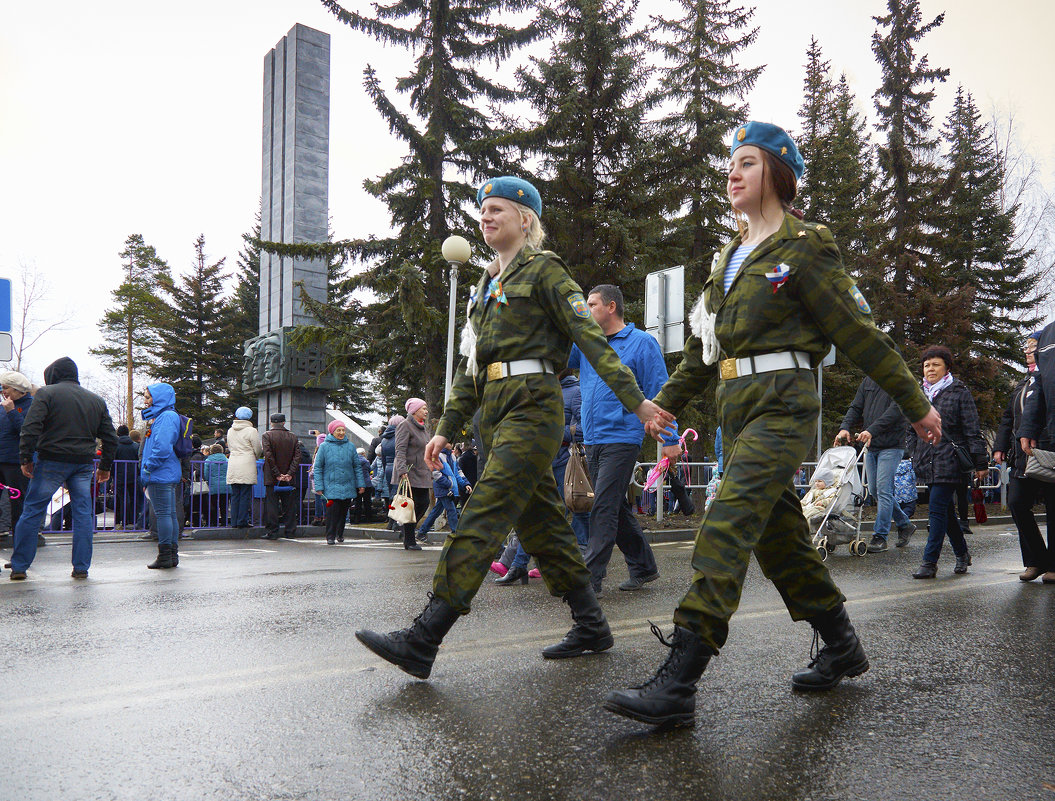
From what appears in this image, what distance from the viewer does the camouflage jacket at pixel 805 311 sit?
10.2 feet

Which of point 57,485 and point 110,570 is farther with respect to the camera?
point 110,570

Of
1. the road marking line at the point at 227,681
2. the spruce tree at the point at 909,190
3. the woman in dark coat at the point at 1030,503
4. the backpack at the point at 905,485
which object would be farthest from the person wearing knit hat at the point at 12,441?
the spruce tree at the point at 909,190

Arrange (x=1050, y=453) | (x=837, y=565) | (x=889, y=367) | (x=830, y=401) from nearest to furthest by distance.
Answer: (x=889, y=367) → (x=1050, y=453) → (x=837, y=565) → (x=830, y=401)

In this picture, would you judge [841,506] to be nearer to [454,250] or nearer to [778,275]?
[778,275]

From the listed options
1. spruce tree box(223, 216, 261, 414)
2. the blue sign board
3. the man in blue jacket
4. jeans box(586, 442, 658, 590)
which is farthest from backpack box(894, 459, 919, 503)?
spruce tree box(223, 216, 261, 414)

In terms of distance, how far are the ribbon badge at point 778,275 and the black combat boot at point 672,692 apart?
1.27m

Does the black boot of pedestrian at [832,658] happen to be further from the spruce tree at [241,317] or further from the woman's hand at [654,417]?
the spruce tree at [241,317]

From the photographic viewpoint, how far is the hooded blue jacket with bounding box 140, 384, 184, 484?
855 cm

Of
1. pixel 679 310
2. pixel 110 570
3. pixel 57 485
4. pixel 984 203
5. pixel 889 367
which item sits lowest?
pixel 110 570

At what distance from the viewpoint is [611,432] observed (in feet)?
19.0

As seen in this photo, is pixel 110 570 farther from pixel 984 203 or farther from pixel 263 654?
pixel 984 203

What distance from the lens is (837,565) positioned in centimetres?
823

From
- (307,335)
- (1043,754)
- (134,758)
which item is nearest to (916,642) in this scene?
(1043,754)

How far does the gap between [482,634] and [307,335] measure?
15.6 m
